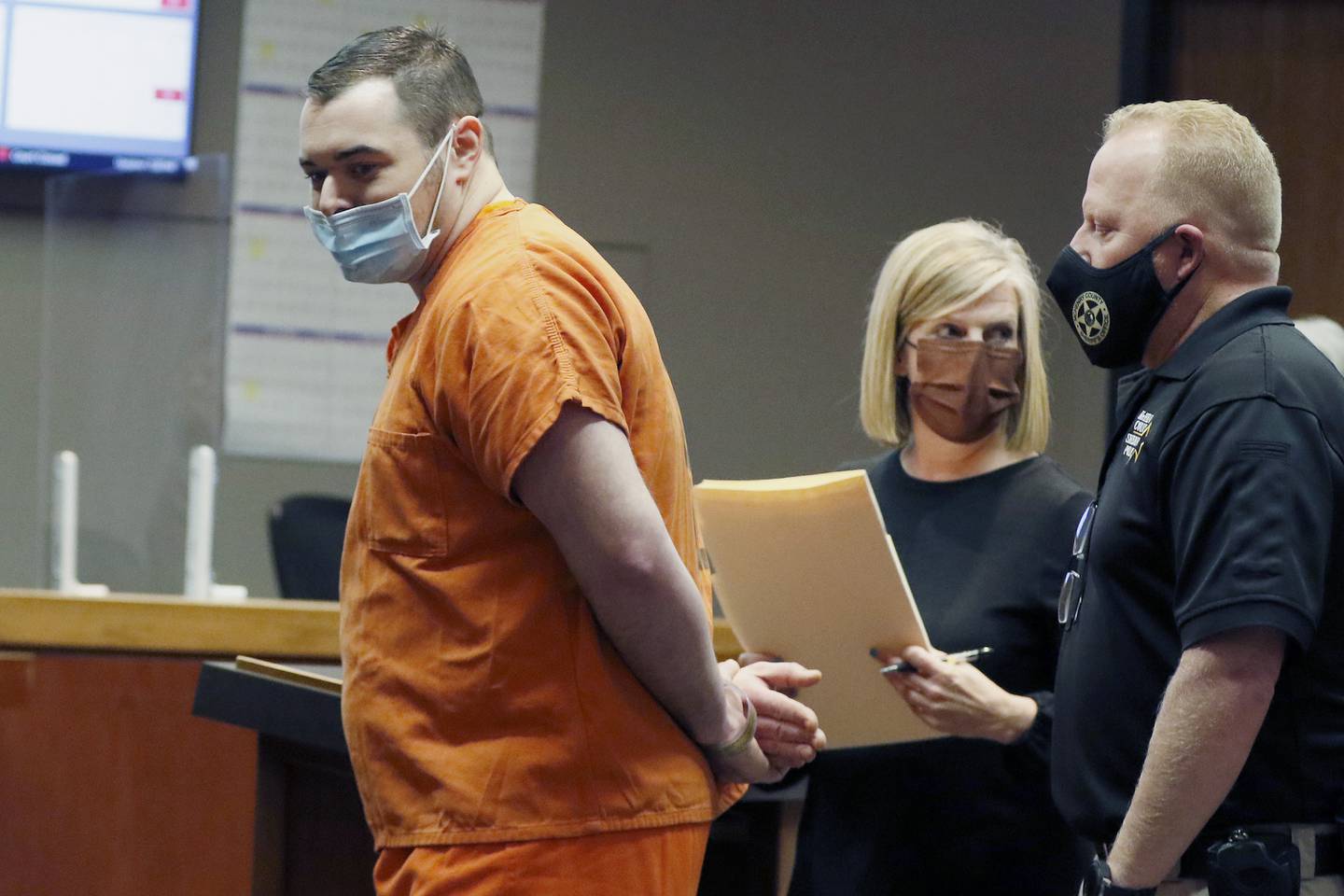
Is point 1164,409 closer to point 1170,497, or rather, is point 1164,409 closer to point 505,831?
point 1170,497

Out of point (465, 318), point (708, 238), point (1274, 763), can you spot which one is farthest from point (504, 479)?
point (708, 238)

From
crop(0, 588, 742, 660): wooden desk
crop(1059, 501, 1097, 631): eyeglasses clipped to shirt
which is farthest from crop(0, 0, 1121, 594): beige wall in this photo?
crop(1059, 501, 1097, 631): eyeglasses clipped to shirt

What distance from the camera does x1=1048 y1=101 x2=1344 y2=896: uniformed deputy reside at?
126 centimetres

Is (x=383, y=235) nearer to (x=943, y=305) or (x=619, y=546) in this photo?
(x=619, y=546)

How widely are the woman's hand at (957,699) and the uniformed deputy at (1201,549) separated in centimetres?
26

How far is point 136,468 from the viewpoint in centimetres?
409

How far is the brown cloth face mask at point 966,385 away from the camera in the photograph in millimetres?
2008

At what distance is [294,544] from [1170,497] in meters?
2.57

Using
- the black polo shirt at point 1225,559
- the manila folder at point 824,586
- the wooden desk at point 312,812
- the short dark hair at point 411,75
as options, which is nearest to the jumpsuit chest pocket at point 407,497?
the short dark hair at point 411,75

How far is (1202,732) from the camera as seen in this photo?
1257mm

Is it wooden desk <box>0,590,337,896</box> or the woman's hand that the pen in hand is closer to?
the woman's hand

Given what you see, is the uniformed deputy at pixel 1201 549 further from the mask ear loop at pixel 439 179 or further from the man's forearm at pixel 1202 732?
the mask ear loop at pixel 439 179

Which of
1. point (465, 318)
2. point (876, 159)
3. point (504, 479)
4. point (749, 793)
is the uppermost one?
point (876, 159)

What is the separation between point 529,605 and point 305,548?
239 cm
